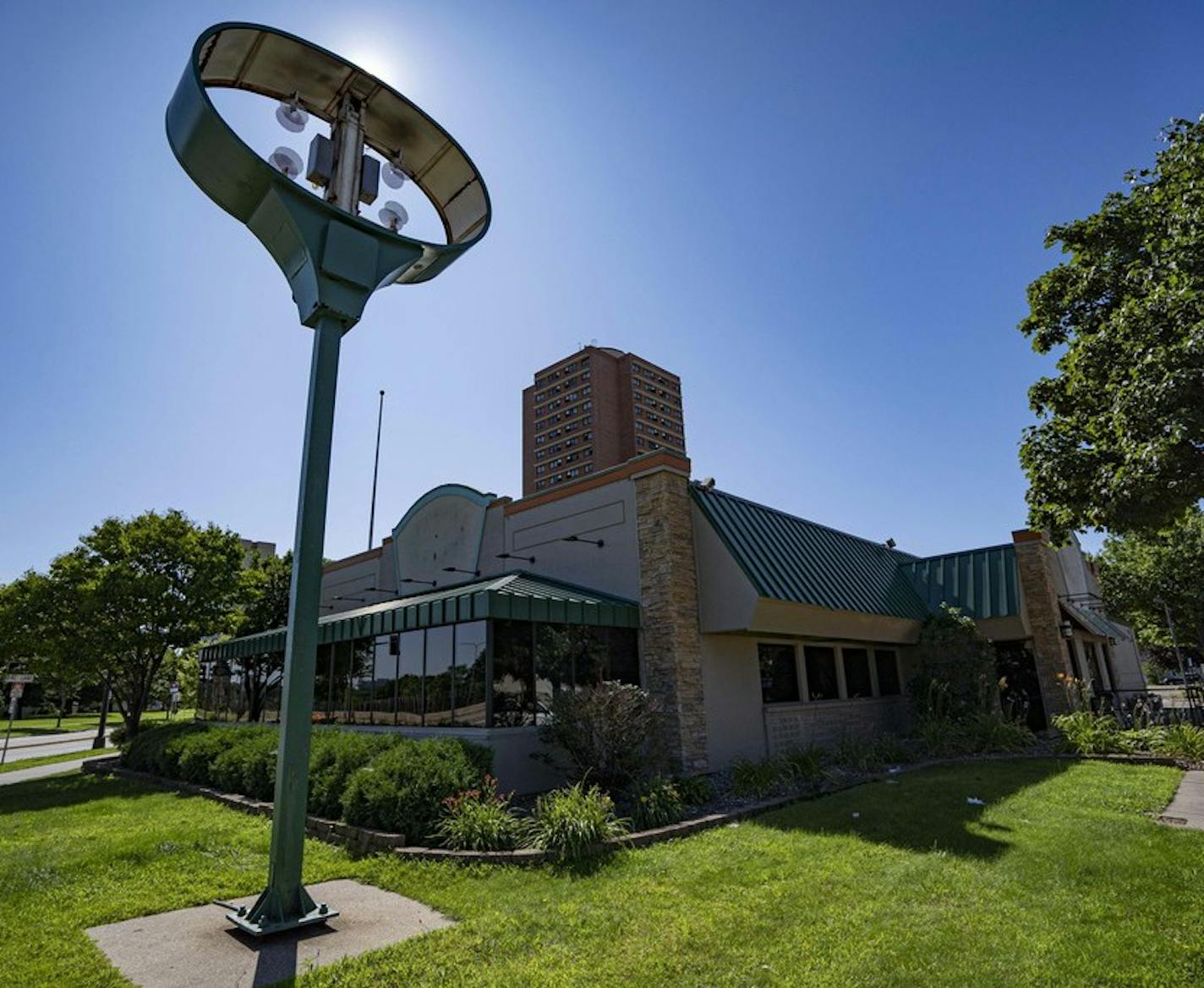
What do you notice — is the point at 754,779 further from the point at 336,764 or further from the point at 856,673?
the point at 856,673

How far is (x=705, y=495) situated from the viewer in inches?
599

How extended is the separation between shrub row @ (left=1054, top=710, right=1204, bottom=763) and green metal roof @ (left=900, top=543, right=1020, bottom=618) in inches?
164

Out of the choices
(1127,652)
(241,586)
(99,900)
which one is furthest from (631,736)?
(1127,652)

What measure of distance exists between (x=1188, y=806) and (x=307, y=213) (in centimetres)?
1329

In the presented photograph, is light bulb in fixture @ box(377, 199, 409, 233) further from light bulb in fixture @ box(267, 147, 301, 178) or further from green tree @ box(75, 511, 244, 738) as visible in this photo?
green tree @ box(75, 511, 244, 738)

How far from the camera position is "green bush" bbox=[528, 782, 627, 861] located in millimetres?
8039

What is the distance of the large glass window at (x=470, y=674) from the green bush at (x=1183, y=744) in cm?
1318

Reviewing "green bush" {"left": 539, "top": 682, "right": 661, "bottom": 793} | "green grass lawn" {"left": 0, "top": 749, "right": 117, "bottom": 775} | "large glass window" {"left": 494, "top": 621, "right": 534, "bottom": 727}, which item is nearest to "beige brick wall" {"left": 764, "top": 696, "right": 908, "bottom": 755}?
"green bush" {"left": 539, "top": 682, "right": 661, "bottom": 793}

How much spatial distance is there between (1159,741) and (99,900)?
17.6m

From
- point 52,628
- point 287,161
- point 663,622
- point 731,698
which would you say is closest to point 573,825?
point 663,622

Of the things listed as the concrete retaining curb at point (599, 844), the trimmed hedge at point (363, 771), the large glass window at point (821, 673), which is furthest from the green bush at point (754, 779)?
the large glass window at point (821, 673)

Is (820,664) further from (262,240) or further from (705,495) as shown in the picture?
(262,240)

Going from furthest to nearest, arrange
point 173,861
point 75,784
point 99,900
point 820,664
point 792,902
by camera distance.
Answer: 1. point 820,664
2. point 75,784
3. point 173,861
4. point 99,900
5. point 792,902

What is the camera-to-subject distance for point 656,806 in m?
Result: 9.77
